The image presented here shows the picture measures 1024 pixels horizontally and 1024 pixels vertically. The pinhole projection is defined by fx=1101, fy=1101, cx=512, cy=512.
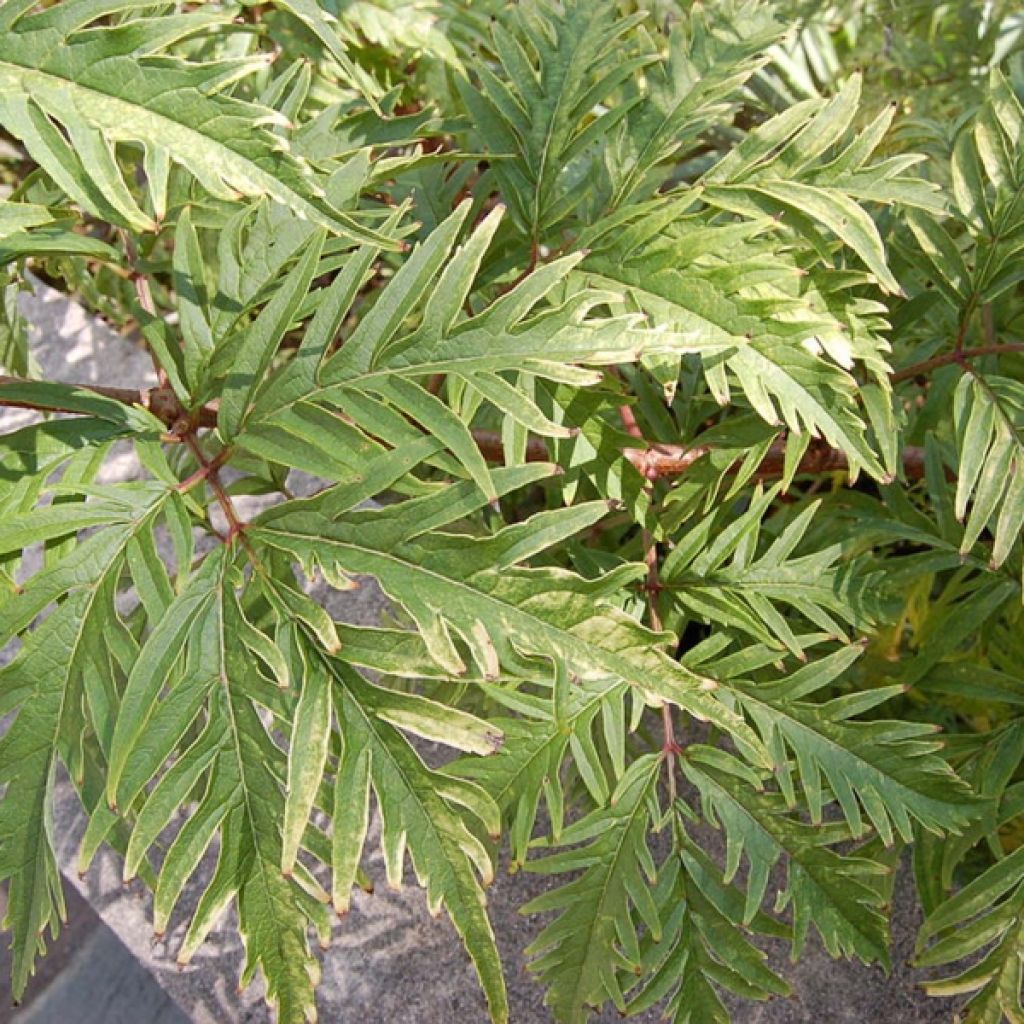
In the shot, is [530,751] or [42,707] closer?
[42,707]

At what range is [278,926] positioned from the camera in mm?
654

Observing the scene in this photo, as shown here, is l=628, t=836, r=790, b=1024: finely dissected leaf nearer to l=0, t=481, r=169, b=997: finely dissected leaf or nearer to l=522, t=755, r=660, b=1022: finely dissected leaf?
l=522, t=755, r=660, b=1022: finely dissected leaf

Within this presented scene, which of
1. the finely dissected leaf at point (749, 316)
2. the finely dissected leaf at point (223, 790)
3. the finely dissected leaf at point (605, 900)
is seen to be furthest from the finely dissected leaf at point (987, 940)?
the finely dissected leaf at point (223, 790)

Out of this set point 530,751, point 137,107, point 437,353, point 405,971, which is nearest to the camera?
point 137,107

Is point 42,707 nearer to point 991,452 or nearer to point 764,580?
point 764,580

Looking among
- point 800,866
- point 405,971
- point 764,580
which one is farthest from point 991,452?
point 405,971

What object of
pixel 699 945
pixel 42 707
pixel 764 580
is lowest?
pixel 699 945

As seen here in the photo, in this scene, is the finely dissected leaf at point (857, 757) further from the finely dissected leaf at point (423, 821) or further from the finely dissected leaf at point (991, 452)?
the finely dissected leaf at point (423, 821)

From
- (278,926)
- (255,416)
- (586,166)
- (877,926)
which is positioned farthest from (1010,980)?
(586,166)

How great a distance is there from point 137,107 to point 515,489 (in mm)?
400

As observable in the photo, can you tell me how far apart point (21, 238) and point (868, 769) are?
2.26 ft

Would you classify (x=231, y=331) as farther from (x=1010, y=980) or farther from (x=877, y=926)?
(x=1010, y=980)

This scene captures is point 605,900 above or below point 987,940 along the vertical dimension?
above

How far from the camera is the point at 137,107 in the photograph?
0.57m
